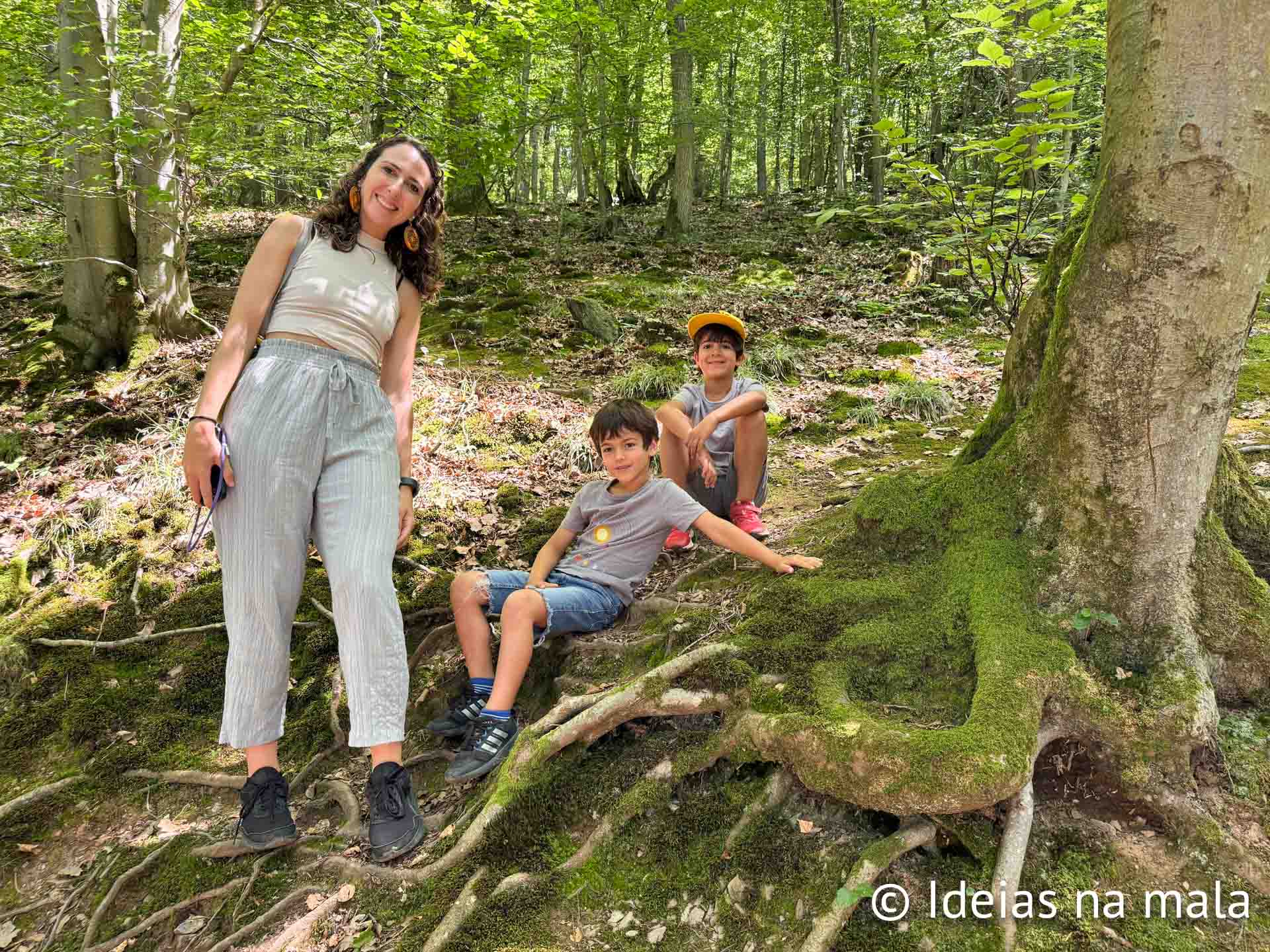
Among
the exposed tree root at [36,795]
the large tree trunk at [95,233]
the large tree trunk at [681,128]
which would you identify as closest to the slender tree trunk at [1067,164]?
the exposed tree root at [36,795]

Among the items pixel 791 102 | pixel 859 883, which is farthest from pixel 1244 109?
pixel 791 102

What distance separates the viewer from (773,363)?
855 centimetres

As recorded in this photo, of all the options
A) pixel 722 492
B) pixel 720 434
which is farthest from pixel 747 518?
pixel 720 434

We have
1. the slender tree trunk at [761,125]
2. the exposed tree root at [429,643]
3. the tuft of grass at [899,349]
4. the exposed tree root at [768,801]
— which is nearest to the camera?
the exposed tree root at [768,801]

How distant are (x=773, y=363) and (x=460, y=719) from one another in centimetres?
629

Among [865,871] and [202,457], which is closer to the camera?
[865,871]

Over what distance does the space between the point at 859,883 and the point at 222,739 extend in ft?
7.22

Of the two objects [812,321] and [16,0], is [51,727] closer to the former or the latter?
[16,0]

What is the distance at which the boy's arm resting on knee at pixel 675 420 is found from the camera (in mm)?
4195

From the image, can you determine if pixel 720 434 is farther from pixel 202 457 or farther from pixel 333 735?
pixel 202 457

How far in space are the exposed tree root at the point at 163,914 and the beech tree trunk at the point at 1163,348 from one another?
128 inches

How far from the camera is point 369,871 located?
2.60m

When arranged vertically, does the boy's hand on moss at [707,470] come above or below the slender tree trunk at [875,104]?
below

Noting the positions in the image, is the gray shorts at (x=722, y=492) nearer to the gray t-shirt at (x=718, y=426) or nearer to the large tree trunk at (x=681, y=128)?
the gray t-shirt at (x=718, y=426)
